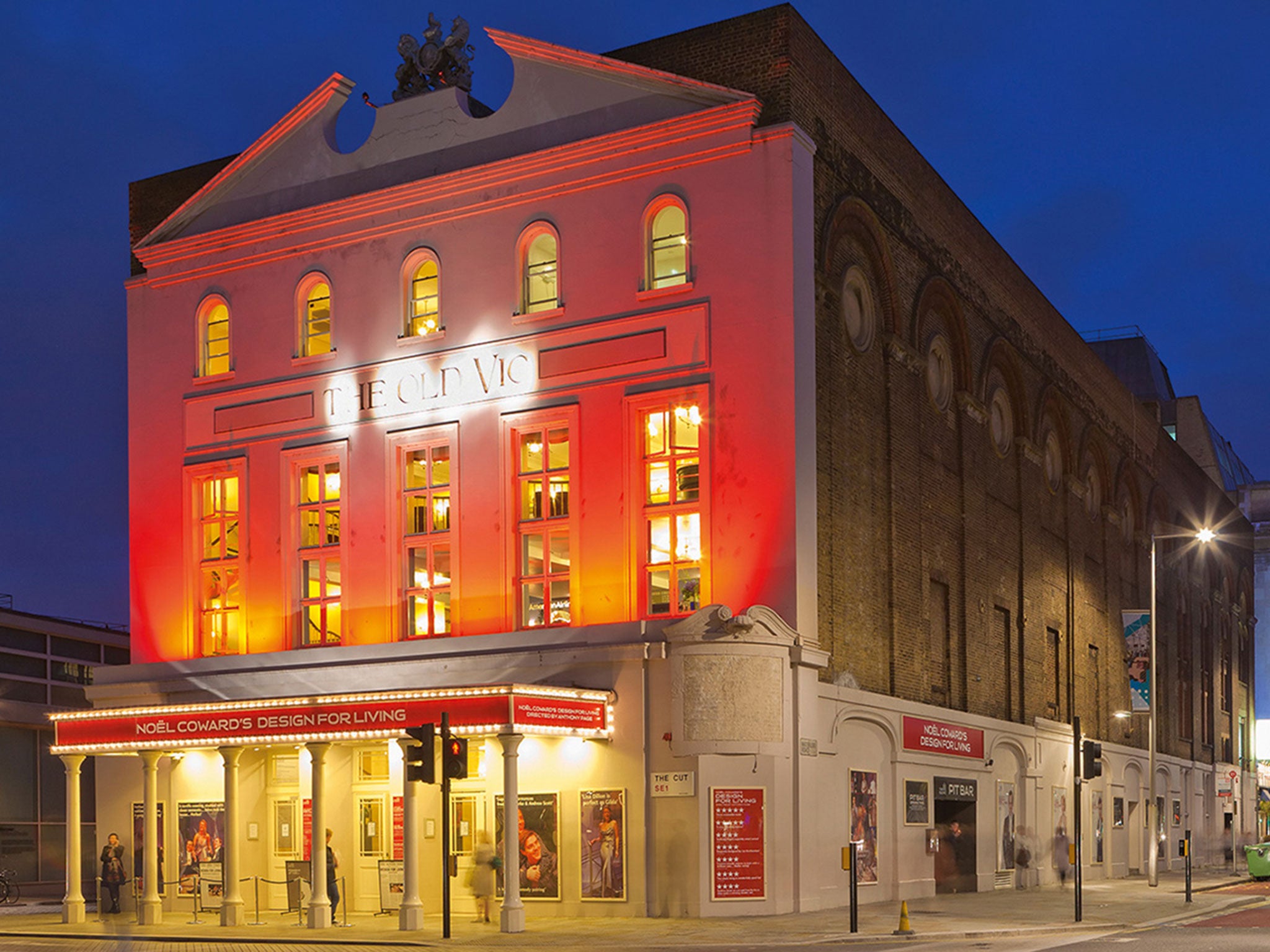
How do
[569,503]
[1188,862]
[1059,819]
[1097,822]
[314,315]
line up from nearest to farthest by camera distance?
1. [569,503]
2. [1188,862]
3. [314,315]
4. [1059,819]
5. [1097,822]

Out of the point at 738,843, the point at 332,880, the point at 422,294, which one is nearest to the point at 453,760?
the point at 738,843

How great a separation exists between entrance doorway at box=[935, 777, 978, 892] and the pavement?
36.3 inches

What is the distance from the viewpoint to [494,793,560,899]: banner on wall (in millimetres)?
28578

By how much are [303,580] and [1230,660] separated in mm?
53370

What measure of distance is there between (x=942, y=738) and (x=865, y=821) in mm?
4612

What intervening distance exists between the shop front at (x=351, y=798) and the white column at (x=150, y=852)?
0.04 meters

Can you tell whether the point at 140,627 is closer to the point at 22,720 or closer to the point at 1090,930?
the point at 22,720

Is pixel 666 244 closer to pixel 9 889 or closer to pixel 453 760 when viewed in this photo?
pixel 453 760

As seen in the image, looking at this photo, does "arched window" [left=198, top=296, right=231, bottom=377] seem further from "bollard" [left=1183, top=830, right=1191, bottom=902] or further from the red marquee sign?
"bollard" [left=1183, top=830, right=1191, bottom=902]

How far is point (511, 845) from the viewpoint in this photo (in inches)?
1021

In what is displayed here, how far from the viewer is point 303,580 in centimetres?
3375

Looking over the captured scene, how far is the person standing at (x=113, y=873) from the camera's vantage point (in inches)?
1246

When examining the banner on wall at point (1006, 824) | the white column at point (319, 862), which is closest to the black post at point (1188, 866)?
the banner on wall at point (1006, 824)

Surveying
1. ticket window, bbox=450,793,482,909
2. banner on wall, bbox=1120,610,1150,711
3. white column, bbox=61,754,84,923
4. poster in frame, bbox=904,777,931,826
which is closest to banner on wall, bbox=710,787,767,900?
ticket window, bbox=450,793,482,909
